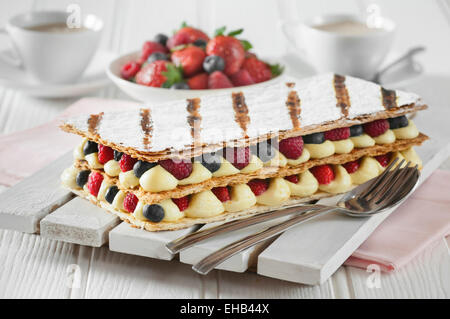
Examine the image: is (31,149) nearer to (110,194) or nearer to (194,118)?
(110,194)

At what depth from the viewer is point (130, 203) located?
7.56 ft

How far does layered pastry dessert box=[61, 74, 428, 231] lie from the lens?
7.37ft

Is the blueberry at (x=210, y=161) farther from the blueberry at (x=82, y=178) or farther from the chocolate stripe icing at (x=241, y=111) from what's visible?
the blueberry at (x=82, y=178)

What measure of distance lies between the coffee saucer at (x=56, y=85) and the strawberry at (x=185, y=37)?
17.5 inches

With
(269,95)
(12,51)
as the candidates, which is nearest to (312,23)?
(269,95)

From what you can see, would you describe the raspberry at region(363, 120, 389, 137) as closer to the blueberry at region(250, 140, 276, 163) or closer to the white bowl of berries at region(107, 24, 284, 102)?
the blueberry at region(250, 140, 276, 163)

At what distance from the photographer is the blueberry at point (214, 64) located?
341 centimetres

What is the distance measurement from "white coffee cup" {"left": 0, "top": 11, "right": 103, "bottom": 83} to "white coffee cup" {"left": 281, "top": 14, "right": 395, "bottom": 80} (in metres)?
1.22

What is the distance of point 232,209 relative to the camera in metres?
2.38

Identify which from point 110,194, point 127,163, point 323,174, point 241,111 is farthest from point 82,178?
point 323,174

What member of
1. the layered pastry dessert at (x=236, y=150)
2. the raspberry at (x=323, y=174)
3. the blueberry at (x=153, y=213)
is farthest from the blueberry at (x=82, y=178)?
the raspberry at (x=323, y=174)

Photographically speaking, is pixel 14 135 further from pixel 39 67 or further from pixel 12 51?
pixel 12 51

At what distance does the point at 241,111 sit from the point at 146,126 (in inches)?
14.7

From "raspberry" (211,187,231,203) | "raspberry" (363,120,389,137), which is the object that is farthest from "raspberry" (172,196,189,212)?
"raspberry" (363,120,389,137)
